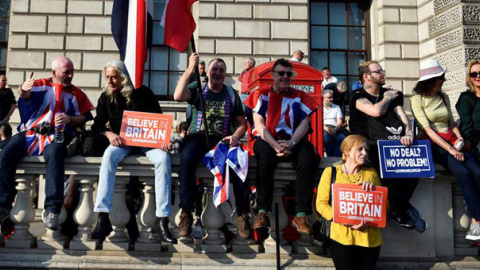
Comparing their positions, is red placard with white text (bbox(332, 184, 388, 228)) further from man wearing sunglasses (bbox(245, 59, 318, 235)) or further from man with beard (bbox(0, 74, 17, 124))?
man with beard (bbox(0, 74, 17, 124))

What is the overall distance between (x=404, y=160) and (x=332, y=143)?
3843 mm

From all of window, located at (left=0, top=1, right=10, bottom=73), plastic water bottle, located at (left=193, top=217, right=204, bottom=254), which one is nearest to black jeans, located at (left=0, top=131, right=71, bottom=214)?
plastic water bottle, located at (left=193, top=217, right=204, bottom=254)

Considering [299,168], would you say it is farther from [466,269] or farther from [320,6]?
[320,6]

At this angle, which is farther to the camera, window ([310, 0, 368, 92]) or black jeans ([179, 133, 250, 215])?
window ([310, 0, 368, 92])

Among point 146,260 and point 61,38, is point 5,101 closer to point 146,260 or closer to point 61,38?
point 61,38

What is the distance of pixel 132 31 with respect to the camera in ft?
15.2

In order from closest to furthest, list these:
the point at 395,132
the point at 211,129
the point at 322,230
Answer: the point at 322,230 < the point at 395,132 < the point at 211,129

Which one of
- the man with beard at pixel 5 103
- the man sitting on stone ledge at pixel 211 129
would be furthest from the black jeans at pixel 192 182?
the man with beard at pixel 5 103

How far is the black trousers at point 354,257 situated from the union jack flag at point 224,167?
3.49 feet

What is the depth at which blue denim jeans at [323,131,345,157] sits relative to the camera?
26.1ft

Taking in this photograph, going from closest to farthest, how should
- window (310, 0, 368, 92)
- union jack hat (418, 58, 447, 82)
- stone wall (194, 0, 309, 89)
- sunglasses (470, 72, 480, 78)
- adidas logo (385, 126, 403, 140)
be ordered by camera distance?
1. adidas logo (385, 126, 403, 140)
2. union jack hat (418, 58, 447, 82)
3. sunglasses (470, 72, 480, 78)
4. stone wall (194, 0, 309, 89)
5. window (310, 0, 368, 92)

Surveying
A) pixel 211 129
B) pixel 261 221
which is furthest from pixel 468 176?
pixel 211 129

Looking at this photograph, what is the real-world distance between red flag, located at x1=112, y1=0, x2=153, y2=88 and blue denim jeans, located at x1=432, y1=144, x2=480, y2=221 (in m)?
3.28

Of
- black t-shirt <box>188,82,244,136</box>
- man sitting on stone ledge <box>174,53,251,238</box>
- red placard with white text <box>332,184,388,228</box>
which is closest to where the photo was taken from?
red placard with white text <box>332,184,388,228</box>
